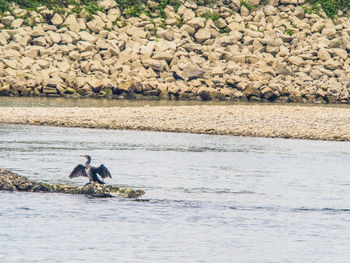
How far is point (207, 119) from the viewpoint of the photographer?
38.1 m

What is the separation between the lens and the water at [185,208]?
1515 centimetres

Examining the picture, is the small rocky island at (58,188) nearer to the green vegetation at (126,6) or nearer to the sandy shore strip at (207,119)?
the sandy shore strip at (207,119)

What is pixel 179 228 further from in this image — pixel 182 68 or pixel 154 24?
pixel 154 24

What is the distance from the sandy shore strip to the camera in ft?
115

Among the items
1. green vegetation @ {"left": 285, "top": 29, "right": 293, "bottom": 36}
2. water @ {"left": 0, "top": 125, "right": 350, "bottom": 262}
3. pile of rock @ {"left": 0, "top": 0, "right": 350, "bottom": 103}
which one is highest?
green vegetation @ {"left": 285, "top": 29, "right": 293, "bottom": 36}

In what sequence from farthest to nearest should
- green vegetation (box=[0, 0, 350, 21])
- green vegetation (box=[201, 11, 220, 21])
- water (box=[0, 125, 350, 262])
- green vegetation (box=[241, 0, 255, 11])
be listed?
green vegetation (box=[241, 0, 255, 11])
green vegetation (box=[201, 11, 220, 21])
green vegetation (box=[0, 0, 350, 21])
water (box=[0, 125, 350, 262])

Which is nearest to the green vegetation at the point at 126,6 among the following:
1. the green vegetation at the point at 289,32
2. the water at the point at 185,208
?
the green vegetation at the point at 289,32

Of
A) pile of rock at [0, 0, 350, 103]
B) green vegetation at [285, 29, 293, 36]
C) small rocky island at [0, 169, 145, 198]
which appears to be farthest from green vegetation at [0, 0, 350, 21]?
small rocky island at [0, 169, 145, 198]

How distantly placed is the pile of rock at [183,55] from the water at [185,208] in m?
21.6

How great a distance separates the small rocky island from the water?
329 millimetres

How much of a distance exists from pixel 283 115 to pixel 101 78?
1666 cm

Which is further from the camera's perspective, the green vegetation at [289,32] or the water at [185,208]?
the green vegetation at [289,32]

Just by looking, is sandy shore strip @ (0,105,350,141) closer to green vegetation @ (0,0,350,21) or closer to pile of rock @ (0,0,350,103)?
pile of rock @ (0,0,350,103)

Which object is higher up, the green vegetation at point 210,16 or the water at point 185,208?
the green vegetation at point 210,16
